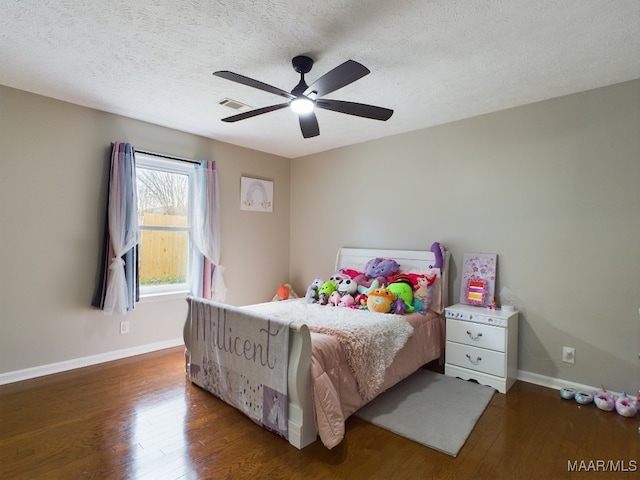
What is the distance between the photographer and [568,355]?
283 cm

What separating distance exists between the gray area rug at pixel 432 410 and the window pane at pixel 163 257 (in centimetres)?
271

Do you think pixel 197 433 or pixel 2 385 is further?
pixel 2 385

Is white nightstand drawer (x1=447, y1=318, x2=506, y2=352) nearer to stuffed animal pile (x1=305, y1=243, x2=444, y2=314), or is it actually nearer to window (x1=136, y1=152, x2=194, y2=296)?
stuffed animal pile (x1=305, y1=243, x2=444, y2=314)

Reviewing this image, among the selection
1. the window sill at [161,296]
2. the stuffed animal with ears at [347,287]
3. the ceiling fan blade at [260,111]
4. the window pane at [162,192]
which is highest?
the ceiling fan blade at [260,111]

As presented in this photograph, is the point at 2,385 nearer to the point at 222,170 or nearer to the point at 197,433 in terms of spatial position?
the point at 197,433

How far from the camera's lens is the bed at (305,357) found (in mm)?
2010

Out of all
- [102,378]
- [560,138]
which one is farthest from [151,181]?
[560,138]

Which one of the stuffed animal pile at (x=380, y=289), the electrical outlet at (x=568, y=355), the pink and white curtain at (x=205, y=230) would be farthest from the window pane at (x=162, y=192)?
the electrical outlet at (x=568, y=355)

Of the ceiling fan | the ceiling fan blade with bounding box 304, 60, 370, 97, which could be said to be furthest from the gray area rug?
the ceiling fan blade with bounding box 304, 60, 370, 97

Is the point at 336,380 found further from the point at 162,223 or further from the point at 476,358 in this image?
the point at 162,223

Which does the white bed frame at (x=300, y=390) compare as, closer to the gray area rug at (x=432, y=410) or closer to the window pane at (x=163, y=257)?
the gray area rug at (x=432, y=410)

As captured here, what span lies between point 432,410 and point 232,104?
10.1 ft

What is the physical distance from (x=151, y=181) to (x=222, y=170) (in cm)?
87

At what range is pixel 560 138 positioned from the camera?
114 inches
